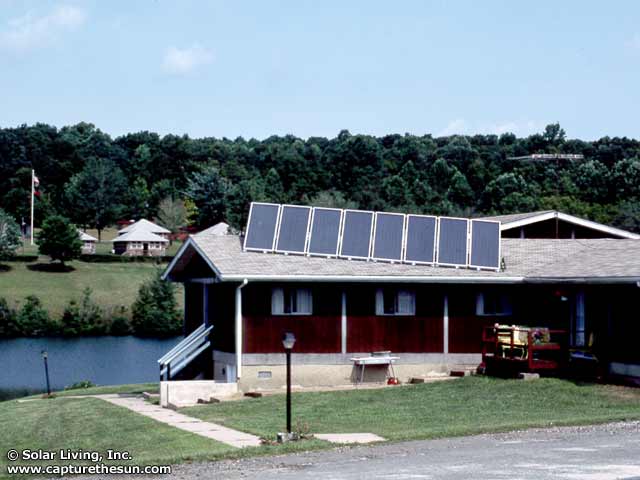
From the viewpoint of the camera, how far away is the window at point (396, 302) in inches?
1246

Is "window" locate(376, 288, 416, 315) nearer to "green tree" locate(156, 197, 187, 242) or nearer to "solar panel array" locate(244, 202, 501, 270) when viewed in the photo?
"solar panel array" locate(244, 202, 501, 270)

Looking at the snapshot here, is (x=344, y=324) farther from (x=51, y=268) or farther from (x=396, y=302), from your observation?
(x=51, y=268)

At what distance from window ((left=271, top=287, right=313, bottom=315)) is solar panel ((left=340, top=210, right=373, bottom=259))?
210cm

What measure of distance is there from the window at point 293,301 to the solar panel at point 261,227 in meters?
2.09

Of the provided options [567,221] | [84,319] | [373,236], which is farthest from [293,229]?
[84,319]

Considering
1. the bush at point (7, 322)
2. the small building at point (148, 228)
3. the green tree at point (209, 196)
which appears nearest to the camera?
the bush at point (7, 322)

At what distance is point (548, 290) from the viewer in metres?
31.5

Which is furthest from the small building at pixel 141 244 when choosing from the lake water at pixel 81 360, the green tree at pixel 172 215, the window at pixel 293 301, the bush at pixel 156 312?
the window at pixel 293 301

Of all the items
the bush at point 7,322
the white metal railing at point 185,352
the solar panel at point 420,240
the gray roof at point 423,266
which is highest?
the solar panel at point 420,240

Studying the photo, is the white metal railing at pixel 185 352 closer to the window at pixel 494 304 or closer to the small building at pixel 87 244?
the window at pixel 494 304

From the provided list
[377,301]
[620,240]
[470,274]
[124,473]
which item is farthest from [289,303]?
[124,473]

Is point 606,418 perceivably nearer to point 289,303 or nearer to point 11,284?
point 289,303

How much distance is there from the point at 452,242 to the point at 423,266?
1308 millimetres

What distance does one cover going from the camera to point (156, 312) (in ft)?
281
